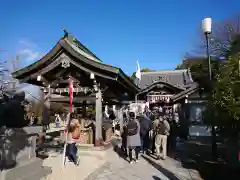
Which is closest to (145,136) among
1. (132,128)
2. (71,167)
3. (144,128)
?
(144,128)

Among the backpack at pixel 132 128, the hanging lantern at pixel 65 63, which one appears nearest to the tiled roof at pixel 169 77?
the hanging lantern at pixel 65 63

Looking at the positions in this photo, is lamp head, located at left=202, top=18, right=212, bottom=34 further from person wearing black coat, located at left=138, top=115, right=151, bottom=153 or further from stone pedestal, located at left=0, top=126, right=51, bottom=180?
stone pedestal, located at left=0, top=126, right=51, bottom=180

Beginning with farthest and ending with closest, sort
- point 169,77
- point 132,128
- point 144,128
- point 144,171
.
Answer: point 169,77, point 144,128, point 132,128, point 144,171

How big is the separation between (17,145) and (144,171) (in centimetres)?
427

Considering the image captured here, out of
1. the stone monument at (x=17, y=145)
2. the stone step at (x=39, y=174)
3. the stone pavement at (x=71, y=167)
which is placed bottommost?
the stone pavement at (x=71, y=167)

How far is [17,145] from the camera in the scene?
19.2 ft

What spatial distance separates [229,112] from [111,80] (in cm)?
533

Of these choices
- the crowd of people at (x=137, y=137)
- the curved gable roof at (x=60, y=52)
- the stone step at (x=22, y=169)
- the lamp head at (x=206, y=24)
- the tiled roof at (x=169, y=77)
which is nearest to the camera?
the stone step at (x=22, y=169)

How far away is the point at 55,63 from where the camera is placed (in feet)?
34.2

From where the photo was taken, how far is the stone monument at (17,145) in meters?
5.35

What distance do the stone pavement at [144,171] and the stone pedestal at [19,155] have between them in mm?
1641

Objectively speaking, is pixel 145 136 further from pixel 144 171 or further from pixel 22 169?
pixel 22 169

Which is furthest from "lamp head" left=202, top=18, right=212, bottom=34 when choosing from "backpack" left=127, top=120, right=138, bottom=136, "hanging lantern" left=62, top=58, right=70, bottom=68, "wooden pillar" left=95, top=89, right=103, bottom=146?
"hanging lantern" left=62, top=58, right=70, bottom=68

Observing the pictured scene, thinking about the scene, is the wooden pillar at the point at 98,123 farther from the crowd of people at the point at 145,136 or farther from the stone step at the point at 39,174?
the stone step at the point at 39,174
